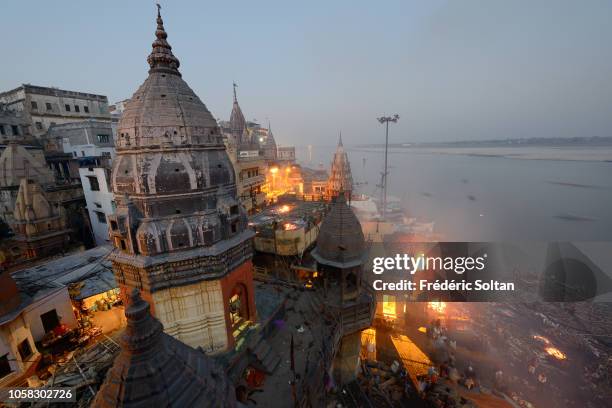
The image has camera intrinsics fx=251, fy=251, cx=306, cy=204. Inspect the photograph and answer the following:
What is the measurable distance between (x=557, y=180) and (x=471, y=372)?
123 meters

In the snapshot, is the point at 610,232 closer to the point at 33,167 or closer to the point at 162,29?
the point at 162,29

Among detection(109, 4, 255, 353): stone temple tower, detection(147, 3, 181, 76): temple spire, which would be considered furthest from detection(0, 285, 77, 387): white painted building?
detection(147, 3, 181, 76): temple spire

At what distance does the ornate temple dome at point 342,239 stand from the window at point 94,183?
24303mm

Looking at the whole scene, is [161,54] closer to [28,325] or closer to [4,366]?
[28,325]

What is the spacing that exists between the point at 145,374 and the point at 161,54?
9.77 m

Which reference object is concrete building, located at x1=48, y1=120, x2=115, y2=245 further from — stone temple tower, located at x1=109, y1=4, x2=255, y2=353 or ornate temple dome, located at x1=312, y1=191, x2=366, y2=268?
ornate temple dome, located at x1=312, y1=191, x2=366, y2=268

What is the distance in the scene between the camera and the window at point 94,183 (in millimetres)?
24656

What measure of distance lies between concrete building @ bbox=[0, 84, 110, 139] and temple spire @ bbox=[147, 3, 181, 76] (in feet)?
129

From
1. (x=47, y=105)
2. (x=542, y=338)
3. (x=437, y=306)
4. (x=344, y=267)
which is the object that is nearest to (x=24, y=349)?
(x=344, y=267)

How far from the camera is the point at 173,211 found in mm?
8562

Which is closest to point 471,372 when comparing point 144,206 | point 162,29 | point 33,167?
point 144,206

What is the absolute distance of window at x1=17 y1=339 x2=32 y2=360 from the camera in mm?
11188

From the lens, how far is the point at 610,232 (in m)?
55.1

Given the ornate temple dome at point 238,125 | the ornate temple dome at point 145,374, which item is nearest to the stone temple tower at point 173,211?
the ornate temple dome at point 145,374
